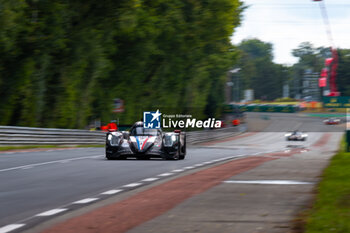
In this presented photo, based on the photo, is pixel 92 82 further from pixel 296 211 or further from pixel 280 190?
pixel 296 211

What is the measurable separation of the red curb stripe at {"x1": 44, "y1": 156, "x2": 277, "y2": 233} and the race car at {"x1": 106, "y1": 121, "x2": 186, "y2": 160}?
544 cm

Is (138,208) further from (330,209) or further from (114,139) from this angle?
(114,139)

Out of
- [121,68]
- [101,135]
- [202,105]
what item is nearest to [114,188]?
[101,135]

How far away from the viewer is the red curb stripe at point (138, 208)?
661 cm

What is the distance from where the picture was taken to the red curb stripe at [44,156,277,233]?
260 inches

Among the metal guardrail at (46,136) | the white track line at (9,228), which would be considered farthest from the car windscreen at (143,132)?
the white track line at (9,228)

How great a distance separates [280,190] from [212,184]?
4.49 ft

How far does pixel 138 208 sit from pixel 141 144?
9526mm

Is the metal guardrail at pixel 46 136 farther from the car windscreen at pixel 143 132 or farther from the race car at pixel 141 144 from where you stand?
the car windscreen at pixel 143 132

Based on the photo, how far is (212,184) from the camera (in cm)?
1095

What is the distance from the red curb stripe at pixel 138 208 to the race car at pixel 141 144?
5.44m

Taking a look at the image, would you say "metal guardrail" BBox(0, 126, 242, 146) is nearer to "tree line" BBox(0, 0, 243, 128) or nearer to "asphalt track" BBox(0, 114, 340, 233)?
"tree line" BBox(0, 0, 243, 128)

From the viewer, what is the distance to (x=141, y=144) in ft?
57.5

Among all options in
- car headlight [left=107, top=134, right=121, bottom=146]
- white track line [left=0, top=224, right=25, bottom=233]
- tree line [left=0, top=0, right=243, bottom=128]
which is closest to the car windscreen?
car headlight [left=107, top=134, right=121, bottom=146]
